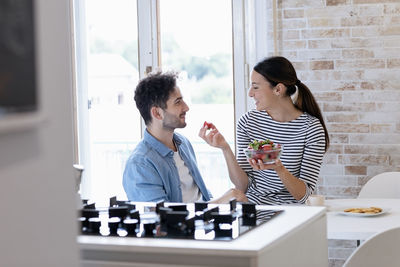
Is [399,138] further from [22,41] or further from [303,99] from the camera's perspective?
[22,41]

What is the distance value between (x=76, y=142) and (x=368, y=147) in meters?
1.90

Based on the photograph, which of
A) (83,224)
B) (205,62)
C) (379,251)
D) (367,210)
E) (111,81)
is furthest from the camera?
(111,81)

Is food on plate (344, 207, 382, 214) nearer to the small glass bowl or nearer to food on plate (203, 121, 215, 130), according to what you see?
the small glass bowl

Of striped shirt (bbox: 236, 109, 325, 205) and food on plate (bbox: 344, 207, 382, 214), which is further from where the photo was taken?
striped shirt (bbox: 236, 109, 325, 205)

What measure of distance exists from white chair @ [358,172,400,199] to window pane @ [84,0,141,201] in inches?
68.1

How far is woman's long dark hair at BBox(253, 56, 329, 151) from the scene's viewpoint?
3.40 meters

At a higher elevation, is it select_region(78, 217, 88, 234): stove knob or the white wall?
the white wall

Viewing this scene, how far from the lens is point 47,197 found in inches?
32.5

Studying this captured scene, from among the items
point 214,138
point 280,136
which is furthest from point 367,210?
point 214,138

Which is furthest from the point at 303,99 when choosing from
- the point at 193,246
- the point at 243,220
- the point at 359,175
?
the point at 193,246

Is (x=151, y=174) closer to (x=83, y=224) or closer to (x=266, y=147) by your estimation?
(x=266, y=147)

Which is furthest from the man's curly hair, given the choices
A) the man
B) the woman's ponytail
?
the woman's ponytail

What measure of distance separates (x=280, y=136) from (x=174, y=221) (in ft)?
5.51

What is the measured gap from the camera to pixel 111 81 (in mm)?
4625
